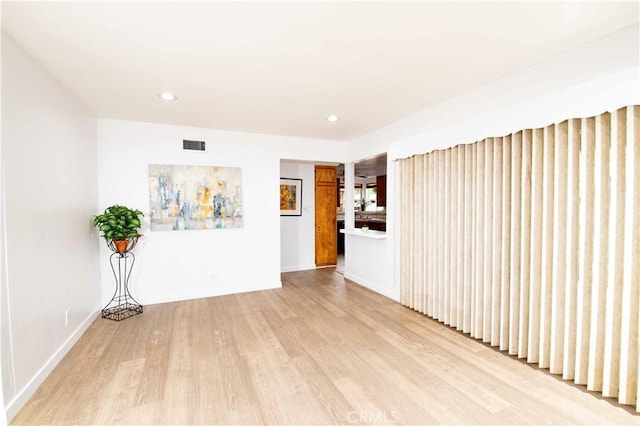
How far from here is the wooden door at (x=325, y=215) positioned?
244 inches

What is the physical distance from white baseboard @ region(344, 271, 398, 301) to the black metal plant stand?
3.16m

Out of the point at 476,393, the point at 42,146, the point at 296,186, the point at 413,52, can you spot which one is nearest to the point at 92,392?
the point at 42,146

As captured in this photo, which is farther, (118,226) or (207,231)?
(207,231)

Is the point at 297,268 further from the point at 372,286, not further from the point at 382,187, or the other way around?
the point at 382,187

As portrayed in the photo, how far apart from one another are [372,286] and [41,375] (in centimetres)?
372

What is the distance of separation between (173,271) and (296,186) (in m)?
2.82

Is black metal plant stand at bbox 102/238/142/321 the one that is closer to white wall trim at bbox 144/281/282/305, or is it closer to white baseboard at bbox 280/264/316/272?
white wall trim at bbox 144/281/282/305

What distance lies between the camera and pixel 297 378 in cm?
218

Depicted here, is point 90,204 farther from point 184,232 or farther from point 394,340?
point 394,340

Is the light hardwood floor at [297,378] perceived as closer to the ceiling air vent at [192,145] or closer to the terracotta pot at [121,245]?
the terracotta pot at [121,245]

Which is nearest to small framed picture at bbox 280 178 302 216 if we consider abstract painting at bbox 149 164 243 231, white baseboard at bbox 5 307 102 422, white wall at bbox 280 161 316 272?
white wall at bbox 280 161 316 272

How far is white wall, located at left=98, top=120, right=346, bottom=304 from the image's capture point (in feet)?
12.2

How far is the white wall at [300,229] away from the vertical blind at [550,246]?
3.11 metres

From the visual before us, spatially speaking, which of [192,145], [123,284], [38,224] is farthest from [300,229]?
[38,224]
